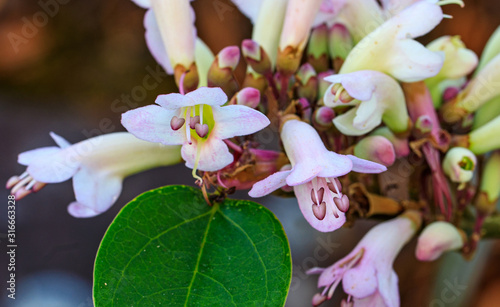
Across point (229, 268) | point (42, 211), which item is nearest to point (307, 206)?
point (229, 268)

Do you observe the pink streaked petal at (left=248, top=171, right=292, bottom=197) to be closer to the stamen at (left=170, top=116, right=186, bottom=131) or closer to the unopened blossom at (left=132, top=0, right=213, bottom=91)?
the stamen at (left=170, top=116, right=186, bottom=131)

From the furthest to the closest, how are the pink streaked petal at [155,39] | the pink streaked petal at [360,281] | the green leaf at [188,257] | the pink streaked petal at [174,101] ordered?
the pink streaked petal at [155,39]
the pink streaked petal at [360,281]
the green leaf at [188,257]
the pink streaked petal at [174,101]

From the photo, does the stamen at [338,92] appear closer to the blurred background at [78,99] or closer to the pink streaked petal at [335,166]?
the pink streaked petal at [335,166]

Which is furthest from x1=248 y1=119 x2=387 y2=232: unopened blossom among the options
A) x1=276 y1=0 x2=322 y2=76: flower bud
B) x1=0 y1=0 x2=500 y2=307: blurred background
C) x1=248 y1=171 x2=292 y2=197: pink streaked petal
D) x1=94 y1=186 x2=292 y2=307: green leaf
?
x1=0 y1=0 x2=500 y2=307: blurred background

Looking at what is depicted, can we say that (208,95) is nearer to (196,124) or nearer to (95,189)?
(196,124)

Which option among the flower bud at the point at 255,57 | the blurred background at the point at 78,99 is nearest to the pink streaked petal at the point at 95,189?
the flower bud at the point at 255,57

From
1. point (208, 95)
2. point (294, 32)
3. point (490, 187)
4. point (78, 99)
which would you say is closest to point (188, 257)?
point (208, 95)
